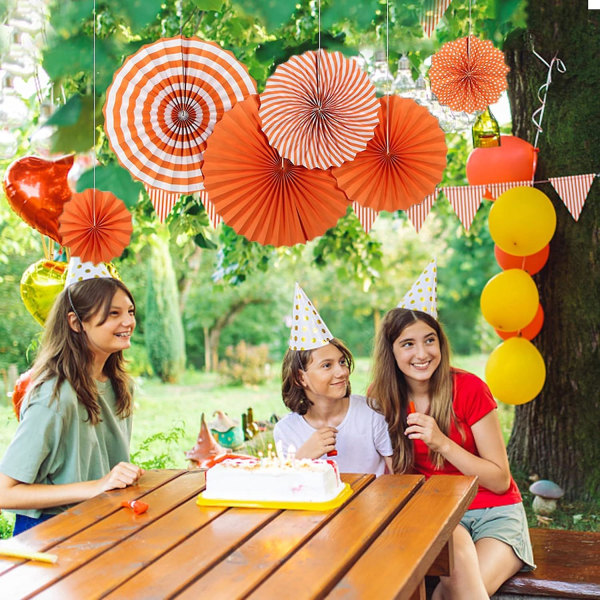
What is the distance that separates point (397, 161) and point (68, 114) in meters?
1.39

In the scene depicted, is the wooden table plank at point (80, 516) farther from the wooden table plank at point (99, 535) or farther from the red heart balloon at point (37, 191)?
the red heart balloon at point (37, 191)

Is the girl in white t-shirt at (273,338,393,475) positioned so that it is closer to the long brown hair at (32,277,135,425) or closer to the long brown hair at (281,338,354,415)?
the long brown hair at (281,338,354,415)

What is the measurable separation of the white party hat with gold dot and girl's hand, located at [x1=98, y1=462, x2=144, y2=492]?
28.0 inches

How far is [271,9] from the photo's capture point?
3.97 m

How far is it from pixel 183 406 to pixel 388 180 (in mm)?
6167

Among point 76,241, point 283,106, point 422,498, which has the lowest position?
point 422,498

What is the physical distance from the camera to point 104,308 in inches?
107

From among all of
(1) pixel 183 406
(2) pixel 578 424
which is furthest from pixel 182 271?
(2) pixel 578 424

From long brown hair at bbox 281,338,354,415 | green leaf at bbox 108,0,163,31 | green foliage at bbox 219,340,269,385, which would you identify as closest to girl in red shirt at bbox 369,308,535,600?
long brown hair at bbox 281,338,354,415

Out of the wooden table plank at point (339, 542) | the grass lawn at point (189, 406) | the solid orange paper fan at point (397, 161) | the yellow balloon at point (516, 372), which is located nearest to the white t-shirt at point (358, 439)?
the wooden table plank at point (339, 542)

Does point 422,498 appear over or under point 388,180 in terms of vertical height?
under

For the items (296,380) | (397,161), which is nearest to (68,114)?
(397,161)

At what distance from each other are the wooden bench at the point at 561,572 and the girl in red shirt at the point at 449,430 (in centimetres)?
5

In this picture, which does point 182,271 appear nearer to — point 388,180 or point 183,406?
point 183,406
